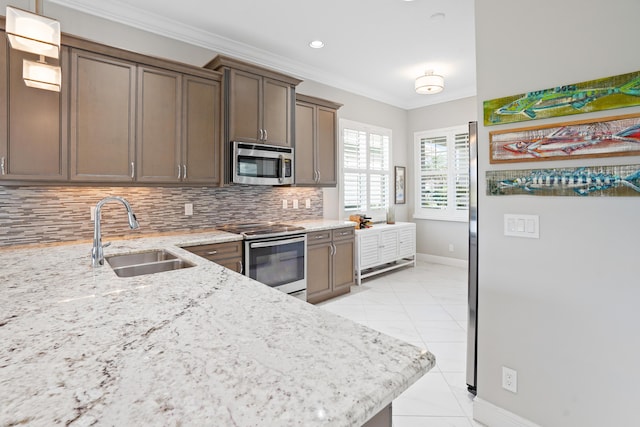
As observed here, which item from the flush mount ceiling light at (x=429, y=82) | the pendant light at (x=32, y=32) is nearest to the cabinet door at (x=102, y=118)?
the pendant light at (x=32, y=32)

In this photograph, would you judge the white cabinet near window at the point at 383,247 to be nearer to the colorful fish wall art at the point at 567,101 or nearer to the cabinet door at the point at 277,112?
the cabinet door at the point at 277,112

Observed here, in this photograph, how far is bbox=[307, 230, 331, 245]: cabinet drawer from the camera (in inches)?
143

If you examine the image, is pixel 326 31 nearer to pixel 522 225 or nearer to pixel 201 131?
pixel 201 131

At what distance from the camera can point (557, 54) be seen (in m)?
1.62

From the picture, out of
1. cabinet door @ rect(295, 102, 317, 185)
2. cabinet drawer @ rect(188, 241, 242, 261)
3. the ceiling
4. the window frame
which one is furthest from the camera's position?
the window frame

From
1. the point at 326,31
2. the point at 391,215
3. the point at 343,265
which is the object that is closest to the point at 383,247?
the point at 391,215

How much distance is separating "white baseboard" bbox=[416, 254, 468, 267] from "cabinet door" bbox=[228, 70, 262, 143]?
13.2 ft

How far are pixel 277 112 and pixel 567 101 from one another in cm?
270

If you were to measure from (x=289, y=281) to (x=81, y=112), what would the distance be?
232 centimetres

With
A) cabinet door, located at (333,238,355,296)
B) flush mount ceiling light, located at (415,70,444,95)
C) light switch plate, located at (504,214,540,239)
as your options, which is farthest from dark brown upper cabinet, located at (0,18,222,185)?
flush mount ceiling light, located at (415,70,444,95)

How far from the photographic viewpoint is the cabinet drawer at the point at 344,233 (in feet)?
13.0

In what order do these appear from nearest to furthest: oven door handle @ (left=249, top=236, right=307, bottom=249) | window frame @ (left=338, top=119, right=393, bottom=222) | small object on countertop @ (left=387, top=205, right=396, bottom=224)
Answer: oven door handle @ (left=249, top=236, right=307, bottom=249), window frame @ (left=338, top=119, right=393, bottom=222), small object on countertop @ (left=387, top=205, right=396, bottom=224)

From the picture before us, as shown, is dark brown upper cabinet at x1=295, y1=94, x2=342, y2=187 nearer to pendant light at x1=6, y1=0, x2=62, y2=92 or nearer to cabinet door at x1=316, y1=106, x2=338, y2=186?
cabinet door at x1=316, y1=106, x2=338, y2=186

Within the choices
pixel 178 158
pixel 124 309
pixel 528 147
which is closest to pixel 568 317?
pixel 528 147
